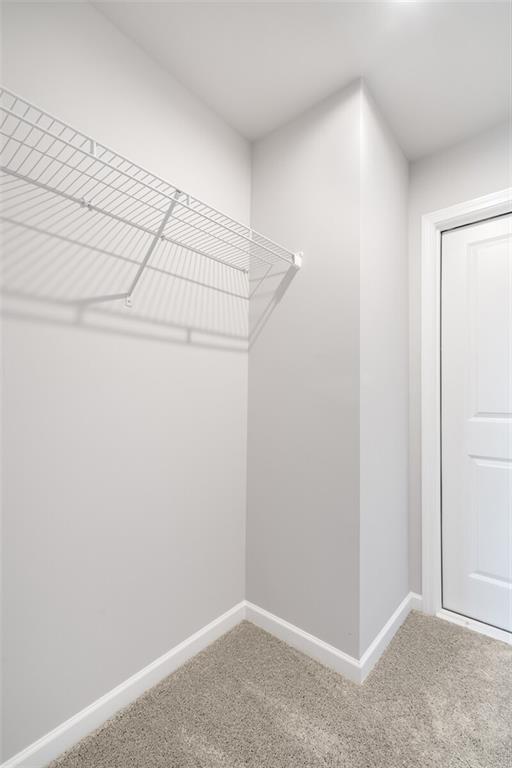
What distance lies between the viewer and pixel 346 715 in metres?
1.25

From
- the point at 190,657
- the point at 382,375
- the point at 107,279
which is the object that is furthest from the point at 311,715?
the point at 107,279

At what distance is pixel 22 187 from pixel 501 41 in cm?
175

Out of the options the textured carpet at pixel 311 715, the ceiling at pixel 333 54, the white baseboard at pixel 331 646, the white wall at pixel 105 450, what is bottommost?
the textured carpet at pixel 311 715

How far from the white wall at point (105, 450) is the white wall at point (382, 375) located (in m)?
0.64

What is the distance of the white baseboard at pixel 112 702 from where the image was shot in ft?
3.49

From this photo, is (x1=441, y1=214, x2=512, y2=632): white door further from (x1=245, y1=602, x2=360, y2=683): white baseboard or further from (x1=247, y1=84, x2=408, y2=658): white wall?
(x1=245, y1=602, x2=360, y2=683): white baseboard

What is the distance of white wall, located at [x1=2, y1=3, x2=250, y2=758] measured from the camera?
1063 millimetres

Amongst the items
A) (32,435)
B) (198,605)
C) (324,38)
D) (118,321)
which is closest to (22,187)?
(118,321)

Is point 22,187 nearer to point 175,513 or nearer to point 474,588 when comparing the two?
point 175,513

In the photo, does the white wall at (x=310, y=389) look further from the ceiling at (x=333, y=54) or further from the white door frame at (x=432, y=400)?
the white door frame at (x=432, y=400)

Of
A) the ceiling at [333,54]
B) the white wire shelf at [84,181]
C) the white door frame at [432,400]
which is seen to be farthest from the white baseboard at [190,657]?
the ceiling at [333,54]

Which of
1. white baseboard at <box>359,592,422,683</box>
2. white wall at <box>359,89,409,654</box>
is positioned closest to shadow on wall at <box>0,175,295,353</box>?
white wall at <box>359,89,409,654</box>

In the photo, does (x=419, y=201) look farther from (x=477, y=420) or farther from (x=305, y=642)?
(x=305, y=642)

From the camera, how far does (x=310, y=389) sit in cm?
159
